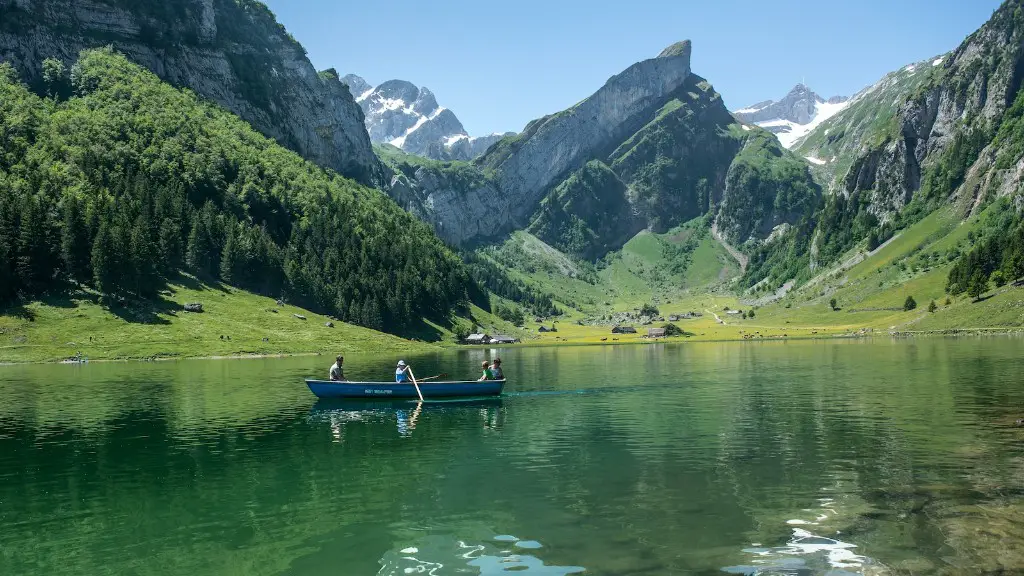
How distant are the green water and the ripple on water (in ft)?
0.32

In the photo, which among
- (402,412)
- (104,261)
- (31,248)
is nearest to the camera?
(402,412)

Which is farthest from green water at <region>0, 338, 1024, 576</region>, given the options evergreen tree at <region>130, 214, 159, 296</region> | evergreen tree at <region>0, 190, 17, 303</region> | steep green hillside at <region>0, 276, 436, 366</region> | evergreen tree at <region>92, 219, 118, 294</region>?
evergreen tree at <region>130, 214, 159, 296</region>

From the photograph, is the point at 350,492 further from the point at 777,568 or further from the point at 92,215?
the point at 92,215

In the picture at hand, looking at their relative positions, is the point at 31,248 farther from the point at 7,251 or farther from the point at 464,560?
the point at 464,560

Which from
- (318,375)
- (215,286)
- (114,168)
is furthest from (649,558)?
(114,168)

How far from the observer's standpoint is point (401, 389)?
220 ft

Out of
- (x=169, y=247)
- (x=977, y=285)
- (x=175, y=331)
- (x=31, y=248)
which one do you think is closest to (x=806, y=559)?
(x=175, y=331)

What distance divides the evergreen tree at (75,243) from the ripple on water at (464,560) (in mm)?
148508

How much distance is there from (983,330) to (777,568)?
175740 millimetres

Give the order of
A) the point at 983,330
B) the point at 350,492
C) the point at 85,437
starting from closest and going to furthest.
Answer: the point at 350,492, the point at 85,437, the point at 983,330

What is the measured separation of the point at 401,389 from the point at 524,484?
3758cm

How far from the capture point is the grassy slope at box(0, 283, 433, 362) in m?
119

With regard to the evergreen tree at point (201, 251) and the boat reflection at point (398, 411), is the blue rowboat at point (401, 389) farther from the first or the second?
the evergreen tree at point (201, 251)

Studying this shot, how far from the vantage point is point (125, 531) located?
985 inches
